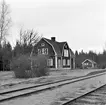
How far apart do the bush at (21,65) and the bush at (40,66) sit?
1.41m

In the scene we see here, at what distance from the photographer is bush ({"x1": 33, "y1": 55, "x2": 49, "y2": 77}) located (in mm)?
25031

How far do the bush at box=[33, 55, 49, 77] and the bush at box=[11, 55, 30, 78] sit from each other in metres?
1.41

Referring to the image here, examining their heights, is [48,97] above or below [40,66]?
below

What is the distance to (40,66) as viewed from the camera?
84.8ft

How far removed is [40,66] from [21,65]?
124 inches

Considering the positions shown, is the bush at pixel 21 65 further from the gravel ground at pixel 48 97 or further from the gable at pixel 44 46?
the gable at pixel 44 46

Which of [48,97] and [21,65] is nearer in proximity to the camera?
[48,97]

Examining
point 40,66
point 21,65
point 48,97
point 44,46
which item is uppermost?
point 44,46

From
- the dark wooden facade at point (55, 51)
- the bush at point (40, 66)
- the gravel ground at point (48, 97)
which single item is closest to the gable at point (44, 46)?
the dark wooden facade at point (55, 51)

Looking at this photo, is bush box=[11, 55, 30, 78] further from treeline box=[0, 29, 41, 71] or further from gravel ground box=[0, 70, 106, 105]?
treeline box=[0, 29, 41, 71]

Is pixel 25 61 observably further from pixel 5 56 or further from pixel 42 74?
pixel 5 56

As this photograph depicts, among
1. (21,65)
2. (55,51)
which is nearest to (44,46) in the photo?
(55,51)

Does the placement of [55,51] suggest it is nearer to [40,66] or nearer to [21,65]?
[40,66]

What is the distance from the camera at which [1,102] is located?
943cm
